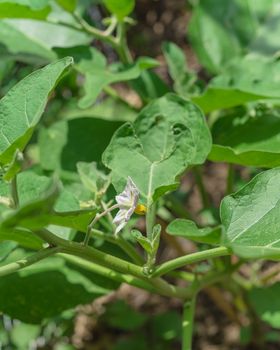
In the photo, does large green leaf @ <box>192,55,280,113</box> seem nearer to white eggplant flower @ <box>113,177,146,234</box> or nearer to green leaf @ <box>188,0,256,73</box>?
green leaf @ <box>188,0,256,73</box>

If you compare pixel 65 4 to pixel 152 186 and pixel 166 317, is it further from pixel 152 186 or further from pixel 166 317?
pixel 166 317

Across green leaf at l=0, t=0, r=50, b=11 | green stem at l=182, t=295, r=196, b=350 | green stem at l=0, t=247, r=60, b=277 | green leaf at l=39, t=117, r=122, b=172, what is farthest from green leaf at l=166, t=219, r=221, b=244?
→ green leaf at l=0, t=0, r=50, b=11

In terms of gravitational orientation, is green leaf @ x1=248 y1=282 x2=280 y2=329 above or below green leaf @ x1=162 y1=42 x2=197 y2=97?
below

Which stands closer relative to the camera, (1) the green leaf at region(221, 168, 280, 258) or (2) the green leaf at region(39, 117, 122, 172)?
(1) the green leaf at region(221, 168, 280, 258)

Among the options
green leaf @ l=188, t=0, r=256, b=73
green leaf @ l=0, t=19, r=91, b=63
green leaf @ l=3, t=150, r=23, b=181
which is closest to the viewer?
green leaf @ l=3, t=150, r=23, b=181

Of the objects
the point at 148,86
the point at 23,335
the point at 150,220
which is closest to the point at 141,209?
the point at 150,220
